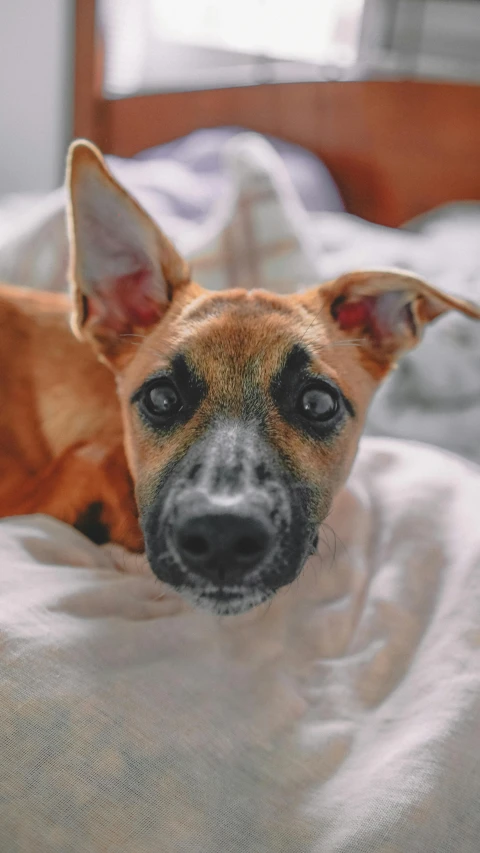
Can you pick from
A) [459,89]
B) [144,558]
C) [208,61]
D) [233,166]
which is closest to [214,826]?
[144,558]

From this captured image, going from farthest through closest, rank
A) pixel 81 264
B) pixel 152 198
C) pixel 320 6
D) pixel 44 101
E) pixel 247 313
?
pixel 44 101 → pixel 320 6 → pixel 152 198 → pixel 81 264 → pixel 247 313

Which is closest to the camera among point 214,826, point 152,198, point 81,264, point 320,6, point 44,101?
point 214,826

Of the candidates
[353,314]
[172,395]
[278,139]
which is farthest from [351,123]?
[172,395]

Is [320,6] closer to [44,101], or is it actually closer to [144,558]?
[44,101]

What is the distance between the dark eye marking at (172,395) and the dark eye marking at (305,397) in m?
0.14

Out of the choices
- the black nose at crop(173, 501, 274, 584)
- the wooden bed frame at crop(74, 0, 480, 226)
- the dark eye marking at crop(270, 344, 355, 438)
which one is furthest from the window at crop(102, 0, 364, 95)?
the black nose at crop(173, 501, 274, 584)

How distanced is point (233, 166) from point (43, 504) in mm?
1225

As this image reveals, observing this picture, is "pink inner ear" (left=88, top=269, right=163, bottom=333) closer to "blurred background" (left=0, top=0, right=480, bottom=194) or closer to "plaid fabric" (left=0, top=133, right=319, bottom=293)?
"plaid fabric" (left=0, top=133, right=319, bottom=293)

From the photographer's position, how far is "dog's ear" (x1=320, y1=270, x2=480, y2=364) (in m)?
1.33

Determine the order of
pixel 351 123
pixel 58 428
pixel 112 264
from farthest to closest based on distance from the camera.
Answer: pixel 351 123 < pixel 58 428 < pixel 112 264

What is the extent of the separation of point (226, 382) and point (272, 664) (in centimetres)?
48

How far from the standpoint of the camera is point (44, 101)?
409 cm

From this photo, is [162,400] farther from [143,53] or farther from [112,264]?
[143,53]

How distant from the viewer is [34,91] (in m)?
4.03
